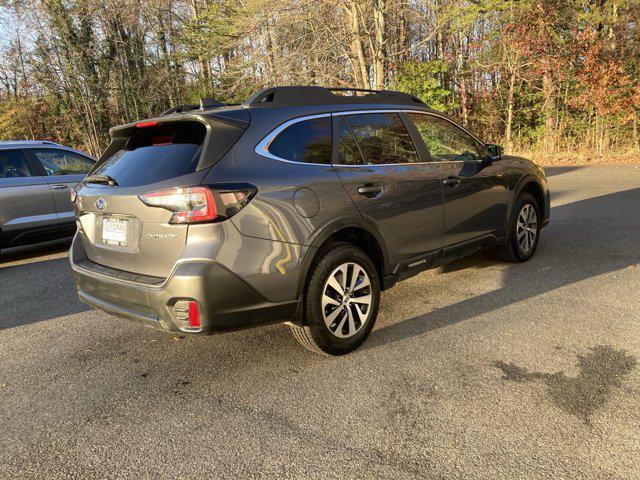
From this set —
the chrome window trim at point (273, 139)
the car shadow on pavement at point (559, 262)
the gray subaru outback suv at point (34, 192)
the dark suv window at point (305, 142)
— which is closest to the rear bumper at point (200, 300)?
the chrome window trim at point (273, 139)

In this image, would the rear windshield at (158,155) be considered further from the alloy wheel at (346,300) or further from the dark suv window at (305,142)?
the alloy wheel at (346,300)

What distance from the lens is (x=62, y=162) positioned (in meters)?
7.58

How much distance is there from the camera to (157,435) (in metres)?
2.61

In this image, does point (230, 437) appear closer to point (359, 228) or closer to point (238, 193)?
point (238, 193)

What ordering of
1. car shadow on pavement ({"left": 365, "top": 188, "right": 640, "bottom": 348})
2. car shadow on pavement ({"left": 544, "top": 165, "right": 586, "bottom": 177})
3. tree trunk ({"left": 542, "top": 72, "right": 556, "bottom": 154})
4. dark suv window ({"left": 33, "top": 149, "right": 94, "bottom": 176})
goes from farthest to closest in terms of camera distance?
tree trunk ({"left": 542, "top": 72, "right": 556, "bottom": 154})
car shadow on pavement ({"left": 544, "top": 165, "right": 586, "bottom": 177})
dark suv window ({"left": 33, "top": 149, "right": 94, "bottom": 176})
car shadow on pavement ({"left": 365, "top": 188, "right": 640, "bottom": 348})

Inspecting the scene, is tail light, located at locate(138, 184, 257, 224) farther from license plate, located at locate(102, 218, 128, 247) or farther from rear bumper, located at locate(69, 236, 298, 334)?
license plate, located at locate(102, 218, 128, 247)

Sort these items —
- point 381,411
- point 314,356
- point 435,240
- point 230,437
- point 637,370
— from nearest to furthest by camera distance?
point 230,437
point 381,411
point 637,370
point 314,356
point 435,240

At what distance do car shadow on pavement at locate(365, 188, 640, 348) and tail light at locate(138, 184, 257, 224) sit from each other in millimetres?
1519

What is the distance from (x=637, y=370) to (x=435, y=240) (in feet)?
5.72

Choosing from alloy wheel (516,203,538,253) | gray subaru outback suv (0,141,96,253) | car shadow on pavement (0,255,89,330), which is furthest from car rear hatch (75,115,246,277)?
gray subaru outback suv (0,141,96,253)

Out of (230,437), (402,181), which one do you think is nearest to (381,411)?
(230,437)

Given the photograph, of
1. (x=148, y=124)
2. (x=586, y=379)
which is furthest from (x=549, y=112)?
(x=148, y=124)

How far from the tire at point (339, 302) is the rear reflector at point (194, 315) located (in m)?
0.72

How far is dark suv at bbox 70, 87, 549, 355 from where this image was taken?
9.22ft
